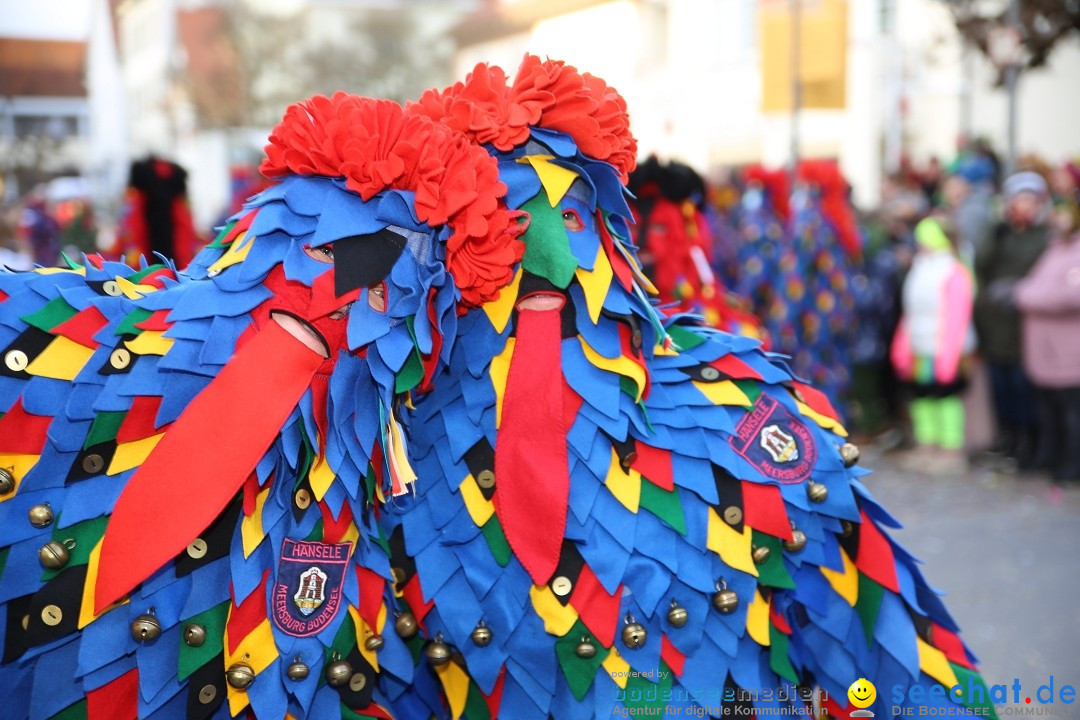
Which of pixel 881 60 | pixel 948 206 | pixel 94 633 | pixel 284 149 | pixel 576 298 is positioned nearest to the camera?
pixel 94 633

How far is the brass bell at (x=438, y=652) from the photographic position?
1.77m

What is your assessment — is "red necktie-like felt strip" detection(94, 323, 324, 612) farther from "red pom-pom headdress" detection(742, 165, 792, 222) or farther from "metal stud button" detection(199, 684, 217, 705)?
"red pom-pom headdress" detection(742, 165, 792, 222)

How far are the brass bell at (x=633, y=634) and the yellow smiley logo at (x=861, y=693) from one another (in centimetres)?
44

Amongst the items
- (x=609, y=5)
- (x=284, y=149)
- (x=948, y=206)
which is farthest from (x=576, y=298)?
(x=948, y=206)

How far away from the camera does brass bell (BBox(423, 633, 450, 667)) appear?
69.7 inches

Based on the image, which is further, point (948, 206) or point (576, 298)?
point (948, 206)

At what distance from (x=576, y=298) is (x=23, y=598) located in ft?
3.36

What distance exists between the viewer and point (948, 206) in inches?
292

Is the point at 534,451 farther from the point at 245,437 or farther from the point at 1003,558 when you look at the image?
the point at 1003,558

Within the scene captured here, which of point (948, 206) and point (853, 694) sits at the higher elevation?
point (948, 206)

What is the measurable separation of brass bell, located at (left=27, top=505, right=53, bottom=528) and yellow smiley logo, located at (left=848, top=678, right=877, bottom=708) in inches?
56.1

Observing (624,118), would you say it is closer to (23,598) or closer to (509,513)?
(509,513)

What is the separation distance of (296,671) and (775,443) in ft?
3.12

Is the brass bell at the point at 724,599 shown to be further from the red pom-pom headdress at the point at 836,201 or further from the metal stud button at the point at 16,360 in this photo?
the red pom-pom headdress at the point at 836,201
